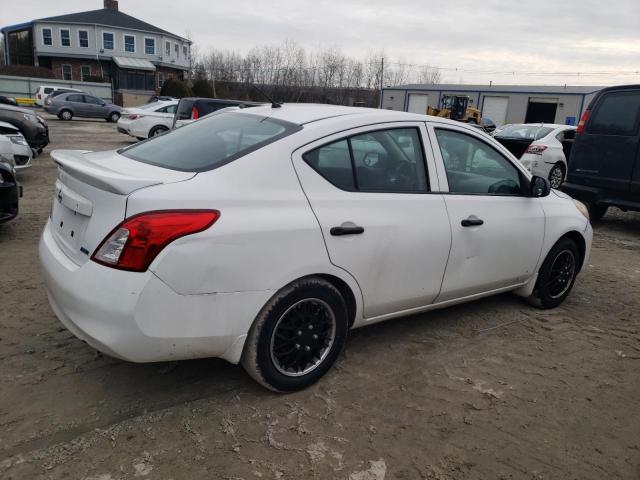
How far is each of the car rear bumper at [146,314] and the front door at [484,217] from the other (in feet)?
5.25

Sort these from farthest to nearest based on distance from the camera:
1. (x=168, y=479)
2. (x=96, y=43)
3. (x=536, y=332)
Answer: (x=96, y=43)
(x=536, y=332)
(x=168, y=479)

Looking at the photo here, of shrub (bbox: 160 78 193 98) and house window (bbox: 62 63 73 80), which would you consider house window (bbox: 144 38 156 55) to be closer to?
house window (bbox: 62 63 73 80)

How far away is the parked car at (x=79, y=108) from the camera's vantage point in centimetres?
2911

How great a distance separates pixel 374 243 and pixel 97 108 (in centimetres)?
3100

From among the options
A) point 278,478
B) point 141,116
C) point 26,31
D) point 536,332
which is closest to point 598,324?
point 536,332

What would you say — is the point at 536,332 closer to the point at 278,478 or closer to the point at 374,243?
the point at 374,243

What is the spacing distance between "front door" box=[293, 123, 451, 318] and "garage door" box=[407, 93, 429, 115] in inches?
1936

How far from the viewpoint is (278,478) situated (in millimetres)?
2473

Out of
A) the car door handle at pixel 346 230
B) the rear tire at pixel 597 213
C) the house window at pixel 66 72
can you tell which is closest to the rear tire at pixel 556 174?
the rear tire at pixel 597 213

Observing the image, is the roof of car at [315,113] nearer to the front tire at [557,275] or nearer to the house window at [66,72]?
the front tire at [557,275]

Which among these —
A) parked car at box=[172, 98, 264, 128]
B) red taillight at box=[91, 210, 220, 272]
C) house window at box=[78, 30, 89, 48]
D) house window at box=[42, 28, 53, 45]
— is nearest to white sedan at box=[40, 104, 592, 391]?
red taillight at box=[91, 210, 220, 272]

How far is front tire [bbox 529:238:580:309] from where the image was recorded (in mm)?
4598

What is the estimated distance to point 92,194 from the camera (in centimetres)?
277

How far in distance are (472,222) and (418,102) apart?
5038 centimetres
